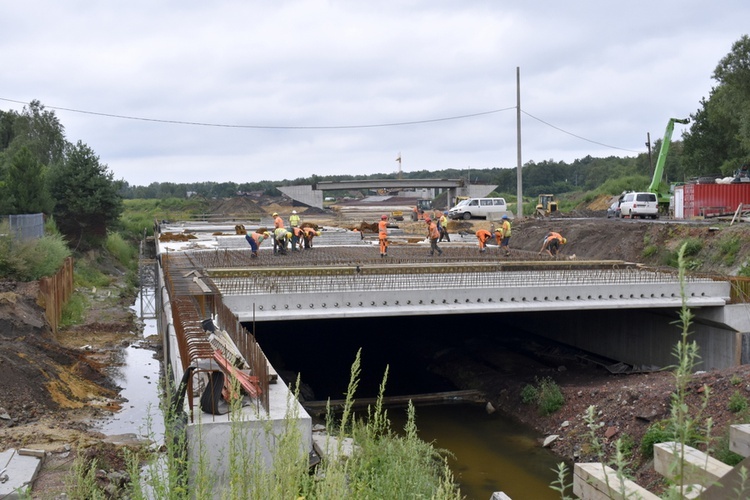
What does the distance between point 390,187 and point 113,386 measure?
55833 millimetres

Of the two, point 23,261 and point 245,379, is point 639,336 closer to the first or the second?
point 245,379

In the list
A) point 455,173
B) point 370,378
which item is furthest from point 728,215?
point 455,173

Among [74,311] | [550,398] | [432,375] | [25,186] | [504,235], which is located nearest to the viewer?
[550,398]

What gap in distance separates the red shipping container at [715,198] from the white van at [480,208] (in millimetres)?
16230

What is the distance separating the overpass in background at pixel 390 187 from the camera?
71250 mm

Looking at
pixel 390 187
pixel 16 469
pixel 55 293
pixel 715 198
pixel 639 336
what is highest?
pixel 390 187

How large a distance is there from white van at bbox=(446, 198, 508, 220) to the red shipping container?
639 inches

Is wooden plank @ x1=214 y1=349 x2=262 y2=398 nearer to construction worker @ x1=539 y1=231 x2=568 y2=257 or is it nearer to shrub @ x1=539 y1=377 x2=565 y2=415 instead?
shrub @ x1=539 y1=377 x2=565 y2=415

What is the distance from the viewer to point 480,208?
2095 inches

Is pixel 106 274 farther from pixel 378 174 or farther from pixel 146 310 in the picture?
pixel 378 174

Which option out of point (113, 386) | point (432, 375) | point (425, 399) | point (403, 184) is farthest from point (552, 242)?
point (403, 184)

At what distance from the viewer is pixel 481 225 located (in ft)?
160

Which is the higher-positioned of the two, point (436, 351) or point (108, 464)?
point (108, 464)

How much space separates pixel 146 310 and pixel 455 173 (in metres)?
125
